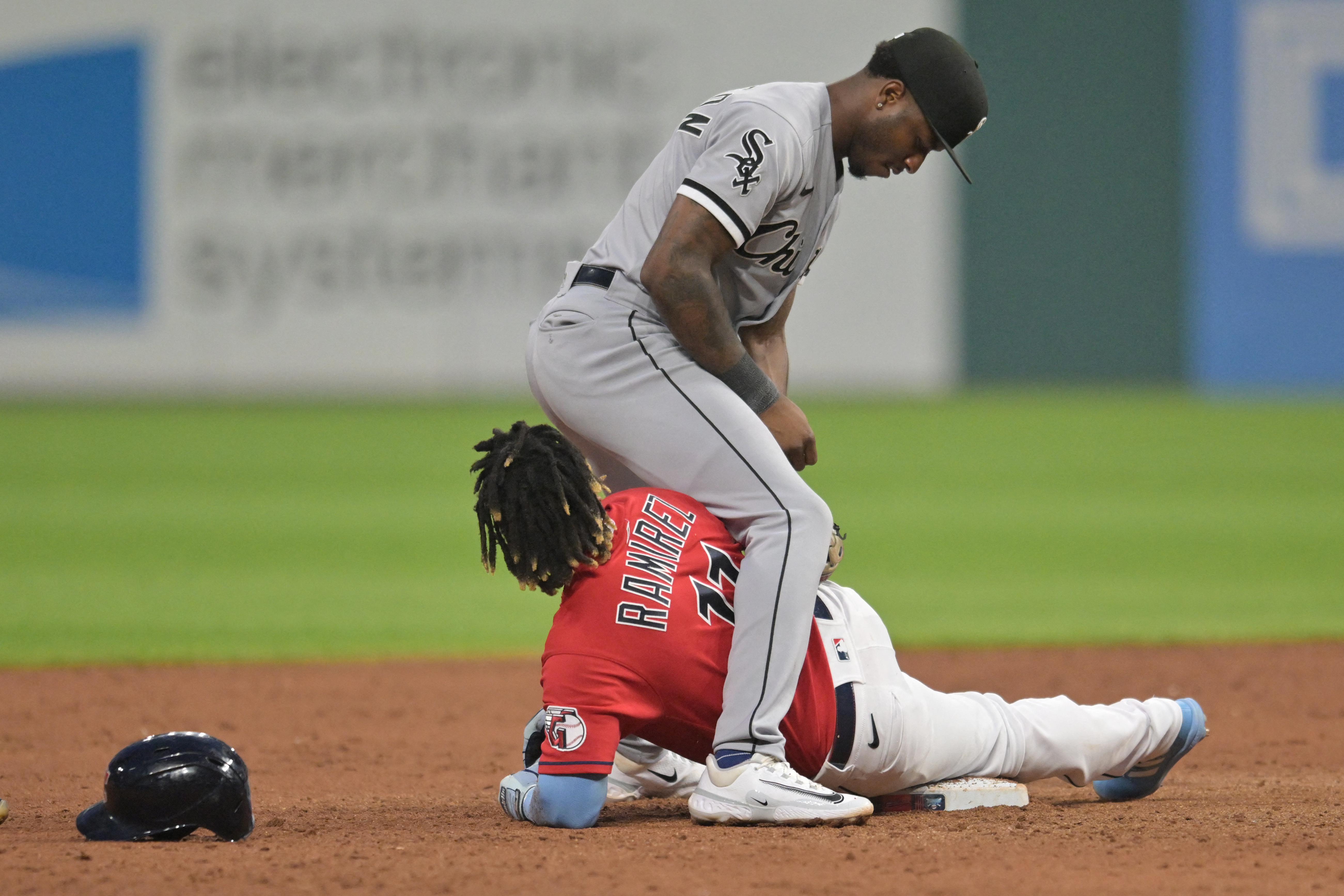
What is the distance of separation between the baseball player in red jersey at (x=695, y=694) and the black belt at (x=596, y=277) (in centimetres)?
48

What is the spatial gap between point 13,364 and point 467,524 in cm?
1022

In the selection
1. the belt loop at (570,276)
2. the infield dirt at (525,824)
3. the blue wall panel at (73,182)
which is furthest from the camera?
the blue wall panel at (73,182)

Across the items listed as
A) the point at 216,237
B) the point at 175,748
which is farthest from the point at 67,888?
the point at 216,237

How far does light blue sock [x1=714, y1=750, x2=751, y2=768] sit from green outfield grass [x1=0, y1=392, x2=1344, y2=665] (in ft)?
11.7

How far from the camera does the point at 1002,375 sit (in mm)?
20625

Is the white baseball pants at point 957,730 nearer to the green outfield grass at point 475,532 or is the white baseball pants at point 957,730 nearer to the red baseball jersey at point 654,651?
the red baseball jersey at point 654,651

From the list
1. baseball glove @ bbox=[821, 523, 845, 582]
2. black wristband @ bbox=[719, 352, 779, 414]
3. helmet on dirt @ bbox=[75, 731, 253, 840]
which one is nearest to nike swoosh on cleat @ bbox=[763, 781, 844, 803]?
baseball glove @ bbox=[821, 523, 845, 582]

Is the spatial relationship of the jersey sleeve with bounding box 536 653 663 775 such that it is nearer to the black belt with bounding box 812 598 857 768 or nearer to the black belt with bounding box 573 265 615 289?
the black belt with bounding box 812 598 857 768

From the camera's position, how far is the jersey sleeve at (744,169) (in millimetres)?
3514

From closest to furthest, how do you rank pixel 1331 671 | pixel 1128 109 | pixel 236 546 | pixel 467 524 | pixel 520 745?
pixel 520 745 → pixel 1331 671 → pixel 236 546 → pixel 467 524 → pixel 1128 109

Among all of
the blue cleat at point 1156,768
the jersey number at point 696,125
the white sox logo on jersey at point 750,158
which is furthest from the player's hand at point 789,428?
the blue cleat at point 1156,768

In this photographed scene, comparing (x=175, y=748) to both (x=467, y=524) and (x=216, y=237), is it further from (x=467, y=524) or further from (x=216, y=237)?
(x=216, y=237)

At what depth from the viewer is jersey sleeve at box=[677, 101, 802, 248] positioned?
351 centimetres

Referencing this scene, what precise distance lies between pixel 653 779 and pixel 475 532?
7.21 m
